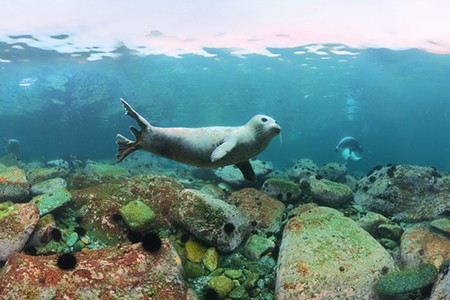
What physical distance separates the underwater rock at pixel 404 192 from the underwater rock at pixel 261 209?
322 cm

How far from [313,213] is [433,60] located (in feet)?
111

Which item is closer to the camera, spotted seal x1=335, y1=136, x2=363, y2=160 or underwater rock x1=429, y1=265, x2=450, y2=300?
underwater rock x1=429, y1=265, x2=450, y2=300

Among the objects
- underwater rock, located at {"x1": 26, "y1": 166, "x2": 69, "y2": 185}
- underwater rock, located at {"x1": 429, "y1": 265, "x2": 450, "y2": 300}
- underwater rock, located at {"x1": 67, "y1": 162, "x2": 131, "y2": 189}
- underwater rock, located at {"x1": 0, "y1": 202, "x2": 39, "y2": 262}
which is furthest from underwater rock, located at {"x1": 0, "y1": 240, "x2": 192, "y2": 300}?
underwater rock, located at {"x1": 26, "y1": 166, "x2": 69, "y2": 185}

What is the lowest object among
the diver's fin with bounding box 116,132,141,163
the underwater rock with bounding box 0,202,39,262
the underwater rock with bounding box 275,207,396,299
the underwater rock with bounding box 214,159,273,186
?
the underwater rock with bounding box 214,159,273,186

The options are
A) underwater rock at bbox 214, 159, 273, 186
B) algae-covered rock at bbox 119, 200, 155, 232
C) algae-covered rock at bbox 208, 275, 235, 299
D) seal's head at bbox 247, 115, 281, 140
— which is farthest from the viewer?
underwater rock at bbox 214, 159, 273, 186

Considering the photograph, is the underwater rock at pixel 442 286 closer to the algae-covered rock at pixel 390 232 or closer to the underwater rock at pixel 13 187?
the algae-covered rock at pixel 390 232

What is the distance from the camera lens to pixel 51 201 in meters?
8.32

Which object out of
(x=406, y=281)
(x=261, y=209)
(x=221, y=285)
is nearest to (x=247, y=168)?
(x=261, y=209)

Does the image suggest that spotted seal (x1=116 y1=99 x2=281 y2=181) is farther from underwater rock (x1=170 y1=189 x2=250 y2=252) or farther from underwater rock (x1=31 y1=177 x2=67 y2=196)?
Result: underwater rock (x1=31 y1=177 x2=67 y2=196)

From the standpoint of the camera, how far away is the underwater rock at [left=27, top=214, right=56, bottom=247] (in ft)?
23.4

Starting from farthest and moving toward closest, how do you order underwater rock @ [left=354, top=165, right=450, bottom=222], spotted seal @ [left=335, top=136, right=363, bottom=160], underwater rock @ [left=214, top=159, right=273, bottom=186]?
spotted seal @ [left=335, top=136, right=363, bottom=160] → underwater rock @ [left=214, top=159, right=273, bottom=186] → underwater rock @ [left=354, top=165, right=450, bottom=222]

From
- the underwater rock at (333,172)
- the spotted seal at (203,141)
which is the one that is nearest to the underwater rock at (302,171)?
the underwater rock at (333,172)

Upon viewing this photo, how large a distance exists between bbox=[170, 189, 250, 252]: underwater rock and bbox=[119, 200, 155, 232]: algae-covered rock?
25.6 inches

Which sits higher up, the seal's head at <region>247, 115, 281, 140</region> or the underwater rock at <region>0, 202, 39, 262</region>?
the seal's head at <region>247, 115, 281, 140</region>
